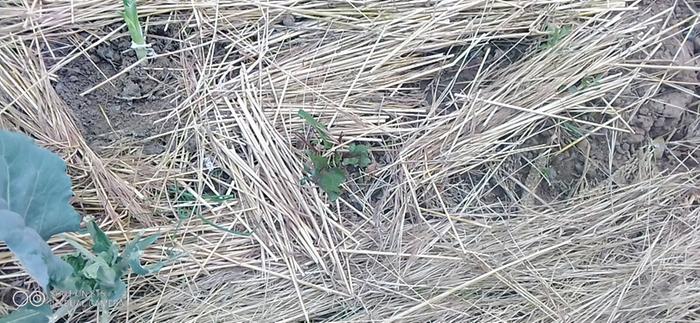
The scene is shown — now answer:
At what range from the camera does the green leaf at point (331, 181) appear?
1.72m

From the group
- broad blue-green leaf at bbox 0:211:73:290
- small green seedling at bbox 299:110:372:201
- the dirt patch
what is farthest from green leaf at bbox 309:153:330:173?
broad blue-green leaf at bbox 0:211:73:290

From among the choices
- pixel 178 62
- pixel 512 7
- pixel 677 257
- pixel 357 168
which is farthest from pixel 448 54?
pixel 677 257

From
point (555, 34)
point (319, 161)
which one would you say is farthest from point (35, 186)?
point (555, 34)

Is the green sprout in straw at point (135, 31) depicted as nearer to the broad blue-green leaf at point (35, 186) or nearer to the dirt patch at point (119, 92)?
the dirt patch at point (119, 92)

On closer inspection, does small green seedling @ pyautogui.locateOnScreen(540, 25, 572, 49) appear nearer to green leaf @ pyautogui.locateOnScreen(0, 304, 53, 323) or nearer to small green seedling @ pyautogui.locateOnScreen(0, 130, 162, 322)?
small green seedling @ pyautogui.locateOnScreen(0, 130, 162, 322)

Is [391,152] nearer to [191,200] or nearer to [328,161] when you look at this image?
[328,161]

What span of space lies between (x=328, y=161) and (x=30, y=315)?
2.57ft

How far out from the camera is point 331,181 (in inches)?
67.8

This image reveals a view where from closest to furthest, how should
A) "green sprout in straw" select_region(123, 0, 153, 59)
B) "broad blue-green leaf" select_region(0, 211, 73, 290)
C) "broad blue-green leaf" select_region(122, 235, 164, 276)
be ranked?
1. "broad blue-green leaf" select_region(0, 211, 73, 290)
2. "broad blue-green leaf" select_region(122, 235, 164, 276)
3. "green sprout in straw" select_region(123, 0, 153, 59)

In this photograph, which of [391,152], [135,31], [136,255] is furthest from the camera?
[391,152]

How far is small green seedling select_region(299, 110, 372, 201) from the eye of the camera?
5.65 feet

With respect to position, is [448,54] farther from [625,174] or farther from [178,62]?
[178,62]

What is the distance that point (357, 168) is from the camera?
1792 millimetres

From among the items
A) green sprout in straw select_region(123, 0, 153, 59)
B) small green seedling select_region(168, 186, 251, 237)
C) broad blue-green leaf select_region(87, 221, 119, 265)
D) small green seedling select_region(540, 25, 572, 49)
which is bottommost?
small green seedling select_region(168, 186, 251, 237)
